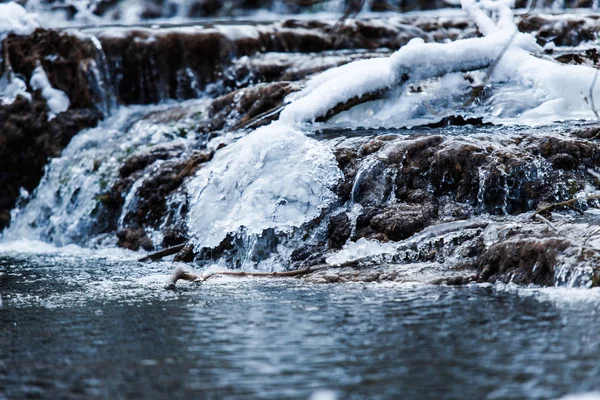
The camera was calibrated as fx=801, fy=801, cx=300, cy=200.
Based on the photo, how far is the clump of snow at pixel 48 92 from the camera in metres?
14.6

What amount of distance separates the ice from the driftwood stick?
0.99ft

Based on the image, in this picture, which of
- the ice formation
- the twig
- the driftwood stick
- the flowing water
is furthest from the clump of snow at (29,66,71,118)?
the twig

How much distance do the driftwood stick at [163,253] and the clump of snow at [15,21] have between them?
24.7 feet

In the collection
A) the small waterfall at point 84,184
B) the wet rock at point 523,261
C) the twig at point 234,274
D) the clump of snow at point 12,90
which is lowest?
the small waterfall at point 84,184

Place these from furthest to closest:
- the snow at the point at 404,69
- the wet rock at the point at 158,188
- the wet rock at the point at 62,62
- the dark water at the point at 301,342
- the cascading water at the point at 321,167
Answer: the wet rock at the point at 62,62, the wet rock at the point at 158,188, the snow at the point at 404,69, the cascading water at the point at 321,167, the dark water at the point at 301,342

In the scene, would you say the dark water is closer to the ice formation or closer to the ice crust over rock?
the ice crust over rock

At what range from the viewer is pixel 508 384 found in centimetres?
383

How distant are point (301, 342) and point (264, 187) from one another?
4.57m

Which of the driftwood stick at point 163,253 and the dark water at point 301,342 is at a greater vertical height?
the dark water at point 301,342

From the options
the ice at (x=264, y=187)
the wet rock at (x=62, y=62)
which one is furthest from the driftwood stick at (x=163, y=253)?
the wet rock at (x=62, y=62)

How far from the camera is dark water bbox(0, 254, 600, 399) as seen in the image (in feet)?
13.0

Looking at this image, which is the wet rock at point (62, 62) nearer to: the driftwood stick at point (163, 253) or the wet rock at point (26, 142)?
the wet rock at point (26, 142)

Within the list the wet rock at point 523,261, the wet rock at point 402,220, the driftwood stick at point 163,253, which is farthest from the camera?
the driftwood stick at point 163,253

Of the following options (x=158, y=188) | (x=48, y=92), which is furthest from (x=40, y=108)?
(x=158, y=188)
